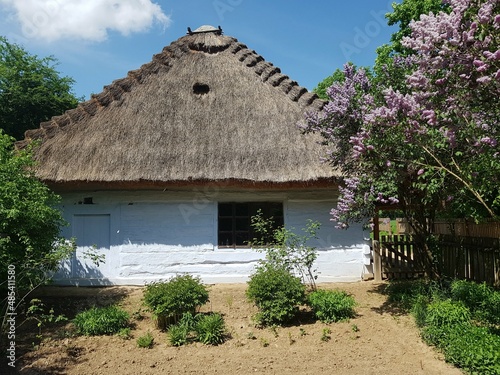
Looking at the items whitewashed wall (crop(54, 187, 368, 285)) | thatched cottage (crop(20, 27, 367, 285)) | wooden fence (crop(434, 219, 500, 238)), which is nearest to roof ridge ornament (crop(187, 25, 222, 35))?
A: thatched cottage (crop(20, 27, 367, 285))

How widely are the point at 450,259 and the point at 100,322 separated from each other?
810 cm

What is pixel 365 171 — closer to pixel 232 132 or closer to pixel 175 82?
pixel 232 132

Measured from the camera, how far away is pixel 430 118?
4859 millimetres

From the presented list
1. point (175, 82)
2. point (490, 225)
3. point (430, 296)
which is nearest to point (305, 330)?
point (430, 296)

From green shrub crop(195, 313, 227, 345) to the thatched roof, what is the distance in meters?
3.86

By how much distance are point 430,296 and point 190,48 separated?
387 inches

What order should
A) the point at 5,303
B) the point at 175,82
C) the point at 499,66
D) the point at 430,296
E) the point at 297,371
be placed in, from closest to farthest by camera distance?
the point at 499,66
the point at 297,371
the point at 5,303
the point at 430,296
the point at 175,82

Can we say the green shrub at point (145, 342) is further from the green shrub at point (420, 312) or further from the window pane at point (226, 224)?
the window pane at point (226, 224)

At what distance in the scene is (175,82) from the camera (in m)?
11.9

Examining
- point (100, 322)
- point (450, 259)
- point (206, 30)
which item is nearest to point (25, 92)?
point (206, 30)

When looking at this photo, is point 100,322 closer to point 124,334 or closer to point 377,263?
point 124,334

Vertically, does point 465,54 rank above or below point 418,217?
above

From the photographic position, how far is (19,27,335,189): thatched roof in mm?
9727

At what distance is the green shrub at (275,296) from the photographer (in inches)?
269
